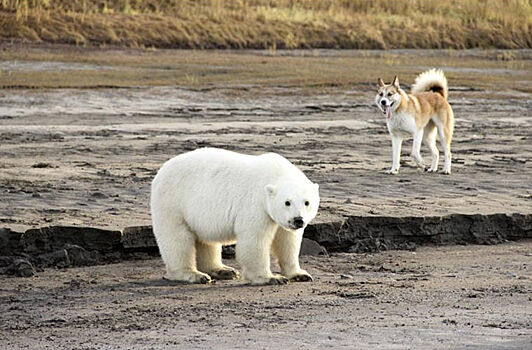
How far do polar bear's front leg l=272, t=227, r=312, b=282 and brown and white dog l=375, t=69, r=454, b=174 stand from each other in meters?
5.26

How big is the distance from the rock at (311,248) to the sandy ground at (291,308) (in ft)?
0.49

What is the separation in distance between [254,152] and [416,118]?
7.30ft

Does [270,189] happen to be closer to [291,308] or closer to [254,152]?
[291,308]

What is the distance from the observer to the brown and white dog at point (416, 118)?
14.2 metres

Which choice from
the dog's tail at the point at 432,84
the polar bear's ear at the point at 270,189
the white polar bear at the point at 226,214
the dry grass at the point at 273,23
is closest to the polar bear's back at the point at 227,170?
the white polar bear at the point at 226,214

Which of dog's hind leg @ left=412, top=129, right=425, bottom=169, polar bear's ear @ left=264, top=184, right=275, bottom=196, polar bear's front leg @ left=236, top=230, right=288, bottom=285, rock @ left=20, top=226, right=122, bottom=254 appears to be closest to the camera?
polar bear's ear @ left=264, top=184, right=275, bottom=196

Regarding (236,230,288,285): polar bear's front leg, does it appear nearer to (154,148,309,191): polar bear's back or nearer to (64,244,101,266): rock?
(154,148,309,191): polar bear's back

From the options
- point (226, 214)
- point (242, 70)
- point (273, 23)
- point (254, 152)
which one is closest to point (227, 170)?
point (226, 214)

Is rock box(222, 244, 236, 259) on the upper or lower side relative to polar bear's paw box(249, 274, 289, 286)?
lower

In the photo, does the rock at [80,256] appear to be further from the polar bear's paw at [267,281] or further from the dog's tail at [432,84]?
the dog's tail at [432,84]

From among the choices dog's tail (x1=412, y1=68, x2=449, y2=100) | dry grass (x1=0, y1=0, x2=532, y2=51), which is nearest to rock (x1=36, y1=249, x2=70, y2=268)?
dog's tail (x1=412, y1=68, x2=449, y2=100)

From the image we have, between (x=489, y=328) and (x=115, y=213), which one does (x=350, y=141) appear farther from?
(x=489, y=328)

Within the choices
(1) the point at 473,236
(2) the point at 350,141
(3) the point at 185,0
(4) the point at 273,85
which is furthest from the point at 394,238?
(3) the point at 185,0

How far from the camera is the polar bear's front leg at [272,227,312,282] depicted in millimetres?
8500
